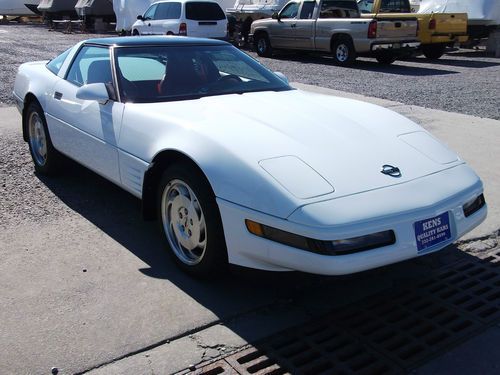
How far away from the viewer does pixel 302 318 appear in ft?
10.5

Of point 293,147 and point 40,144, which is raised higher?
point 293,147

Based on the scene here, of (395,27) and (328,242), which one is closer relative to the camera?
(328,242)

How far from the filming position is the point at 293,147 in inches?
130

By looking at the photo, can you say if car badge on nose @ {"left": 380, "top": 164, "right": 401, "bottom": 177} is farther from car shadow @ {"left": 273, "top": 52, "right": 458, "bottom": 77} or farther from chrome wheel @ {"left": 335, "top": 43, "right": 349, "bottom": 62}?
chrome wheel @ {"left": 335, "top": 43, "right": 349, "bottom": 62}

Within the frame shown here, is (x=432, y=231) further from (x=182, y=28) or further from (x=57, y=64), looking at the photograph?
(x=182, y=28)

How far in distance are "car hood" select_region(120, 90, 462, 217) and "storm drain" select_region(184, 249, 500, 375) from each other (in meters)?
0.69

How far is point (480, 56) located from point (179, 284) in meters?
17.2

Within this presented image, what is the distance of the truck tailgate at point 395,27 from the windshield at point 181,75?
10.5m

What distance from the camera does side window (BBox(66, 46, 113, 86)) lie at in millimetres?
4530

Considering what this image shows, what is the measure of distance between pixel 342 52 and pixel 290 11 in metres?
2.43

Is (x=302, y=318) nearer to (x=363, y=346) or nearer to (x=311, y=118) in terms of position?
(x=363, y=346)

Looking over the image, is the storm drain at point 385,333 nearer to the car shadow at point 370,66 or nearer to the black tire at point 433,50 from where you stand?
the car shadow at point 370,66

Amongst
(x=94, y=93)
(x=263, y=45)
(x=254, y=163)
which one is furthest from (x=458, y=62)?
(x=254, y=163)

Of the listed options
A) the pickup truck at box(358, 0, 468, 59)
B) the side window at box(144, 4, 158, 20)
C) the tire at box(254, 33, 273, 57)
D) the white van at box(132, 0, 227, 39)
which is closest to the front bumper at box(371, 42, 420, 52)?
the pickup truck at box(358, 0, 468, 59)
